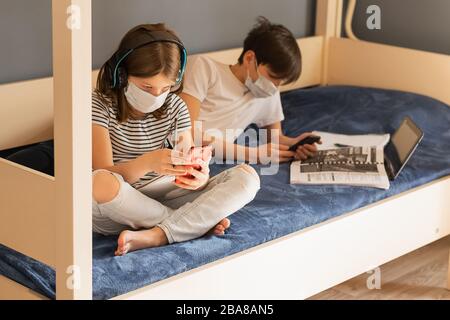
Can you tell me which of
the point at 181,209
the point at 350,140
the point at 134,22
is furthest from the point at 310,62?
the point at 181,209

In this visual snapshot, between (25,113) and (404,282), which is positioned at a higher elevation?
(25,113)

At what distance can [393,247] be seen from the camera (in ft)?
8.52

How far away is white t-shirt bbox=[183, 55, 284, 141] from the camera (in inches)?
107

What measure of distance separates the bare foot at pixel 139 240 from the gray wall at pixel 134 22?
2.78 ft

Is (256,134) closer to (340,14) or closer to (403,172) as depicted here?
(403,172)

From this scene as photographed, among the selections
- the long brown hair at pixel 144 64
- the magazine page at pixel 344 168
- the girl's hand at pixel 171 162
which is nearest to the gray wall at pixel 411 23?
the magazine page at pixel 344 168

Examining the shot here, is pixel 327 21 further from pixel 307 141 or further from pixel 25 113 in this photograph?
pixel 25 113

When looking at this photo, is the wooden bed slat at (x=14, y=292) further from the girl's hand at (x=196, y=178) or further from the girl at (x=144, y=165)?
the girl's hand at (x=196, y=178)

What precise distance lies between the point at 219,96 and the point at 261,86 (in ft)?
0.41

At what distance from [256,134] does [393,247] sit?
581 millimetres

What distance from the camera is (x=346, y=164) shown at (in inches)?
105

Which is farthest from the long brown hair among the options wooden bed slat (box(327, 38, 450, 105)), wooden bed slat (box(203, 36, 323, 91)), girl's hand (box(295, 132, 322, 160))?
wooden bed slat (box(327, 38, 450, 105))

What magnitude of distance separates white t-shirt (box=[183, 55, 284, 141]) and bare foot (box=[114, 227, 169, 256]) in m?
0.67
